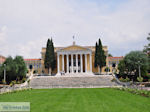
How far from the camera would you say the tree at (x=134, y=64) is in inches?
2148

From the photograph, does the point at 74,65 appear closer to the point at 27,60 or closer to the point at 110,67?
the point at 110,67

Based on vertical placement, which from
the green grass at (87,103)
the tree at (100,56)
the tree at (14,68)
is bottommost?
the green grass at (87,103)

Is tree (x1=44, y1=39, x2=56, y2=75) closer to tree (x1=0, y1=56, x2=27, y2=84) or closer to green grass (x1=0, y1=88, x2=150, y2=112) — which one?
tree (x1=0, y1=56, x2=27, y2=84)

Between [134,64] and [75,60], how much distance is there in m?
27.1

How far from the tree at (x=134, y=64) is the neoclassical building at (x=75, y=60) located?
17480 mm

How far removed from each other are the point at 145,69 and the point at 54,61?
111 feet

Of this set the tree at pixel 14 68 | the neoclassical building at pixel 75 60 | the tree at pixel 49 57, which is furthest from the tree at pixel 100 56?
the tree at pixel 14 68

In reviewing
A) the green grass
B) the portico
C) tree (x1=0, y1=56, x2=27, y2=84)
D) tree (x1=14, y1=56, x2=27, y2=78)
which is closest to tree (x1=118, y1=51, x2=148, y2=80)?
the portico

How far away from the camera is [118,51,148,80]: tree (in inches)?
2148

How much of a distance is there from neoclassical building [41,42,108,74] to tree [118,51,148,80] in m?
17.5

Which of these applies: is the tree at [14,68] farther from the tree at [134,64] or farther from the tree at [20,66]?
the tree at [134,64]

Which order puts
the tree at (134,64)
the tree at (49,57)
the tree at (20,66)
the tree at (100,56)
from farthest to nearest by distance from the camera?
the tree at (49,57), the tree at (100,56), the tree at (20,66), the tree at (134,64)

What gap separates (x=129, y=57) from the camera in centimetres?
5588

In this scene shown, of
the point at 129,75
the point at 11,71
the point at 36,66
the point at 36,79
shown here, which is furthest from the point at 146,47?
the point at 36,66
